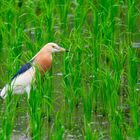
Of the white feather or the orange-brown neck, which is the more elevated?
the orange-brown neck

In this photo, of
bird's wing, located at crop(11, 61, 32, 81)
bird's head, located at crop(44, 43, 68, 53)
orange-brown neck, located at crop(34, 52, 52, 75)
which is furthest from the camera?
bird's head, located at crop(44, 43, 68, 53)

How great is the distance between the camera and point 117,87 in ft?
29.3

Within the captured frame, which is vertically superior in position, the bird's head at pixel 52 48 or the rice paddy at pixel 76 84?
the bird's head at pixel 52 48

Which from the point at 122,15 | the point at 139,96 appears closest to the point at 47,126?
the point at 139,96

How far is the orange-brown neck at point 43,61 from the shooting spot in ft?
30.5

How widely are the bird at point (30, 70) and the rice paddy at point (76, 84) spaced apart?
9cm

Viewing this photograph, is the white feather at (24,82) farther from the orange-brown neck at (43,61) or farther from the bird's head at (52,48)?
the bird's head at (52,48)

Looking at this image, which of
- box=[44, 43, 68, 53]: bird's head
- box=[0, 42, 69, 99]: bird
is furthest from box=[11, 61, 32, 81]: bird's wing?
box=[44, 43, 68, 53]: bird's head

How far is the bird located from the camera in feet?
29.7

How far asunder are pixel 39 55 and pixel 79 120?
776 millimetres

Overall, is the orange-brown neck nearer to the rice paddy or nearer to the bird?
the bird

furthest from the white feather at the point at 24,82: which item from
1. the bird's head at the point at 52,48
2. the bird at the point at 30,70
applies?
the bird's head at the point at 52,48

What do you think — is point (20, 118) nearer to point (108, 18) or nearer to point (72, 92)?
point (72, 92)

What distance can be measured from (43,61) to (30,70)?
0.58 ft
